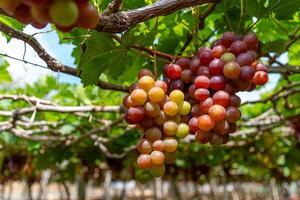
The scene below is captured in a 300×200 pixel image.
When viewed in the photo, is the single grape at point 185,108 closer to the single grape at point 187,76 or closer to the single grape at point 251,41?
the single grape at point 187,76

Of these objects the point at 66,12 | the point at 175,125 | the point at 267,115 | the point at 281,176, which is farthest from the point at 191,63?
the point at 281,176

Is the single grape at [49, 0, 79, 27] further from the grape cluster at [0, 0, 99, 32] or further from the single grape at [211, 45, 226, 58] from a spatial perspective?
the single grape at [211, 45, 226, 58]

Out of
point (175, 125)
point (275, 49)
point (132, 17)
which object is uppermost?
point (275, 49)

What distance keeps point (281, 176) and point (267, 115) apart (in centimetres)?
334

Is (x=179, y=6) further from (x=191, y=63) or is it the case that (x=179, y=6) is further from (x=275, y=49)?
(x=275, y=49)

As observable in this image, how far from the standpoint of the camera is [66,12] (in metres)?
0.56

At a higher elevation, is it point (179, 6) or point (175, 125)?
point (179, 6)

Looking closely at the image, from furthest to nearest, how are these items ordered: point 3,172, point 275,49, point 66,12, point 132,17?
point 3,172
point 275,49
point 132,17
point 66,12

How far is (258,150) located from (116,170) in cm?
218

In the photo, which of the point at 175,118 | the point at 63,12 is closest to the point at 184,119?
the point at 175,118

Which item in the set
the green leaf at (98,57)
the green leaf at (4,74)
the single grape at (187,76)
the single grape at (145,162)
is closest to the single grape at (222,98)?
the single grape at (187,76)

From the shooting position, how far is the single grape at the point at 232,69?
1.02m

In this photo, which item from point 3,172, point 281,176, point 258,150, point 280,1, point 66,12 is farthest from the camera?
point 281,176

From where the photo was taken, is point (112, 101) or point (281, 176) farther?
point (281, 176)
